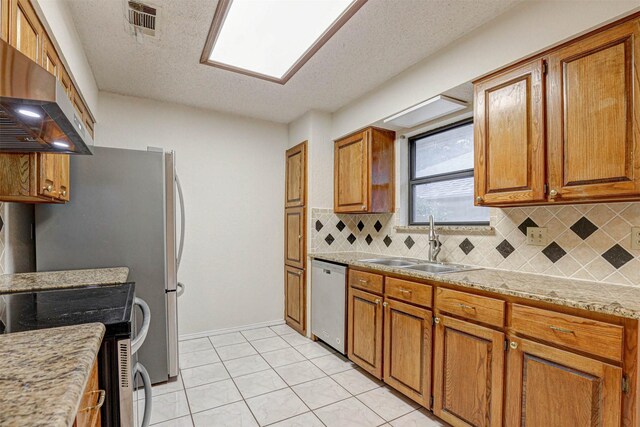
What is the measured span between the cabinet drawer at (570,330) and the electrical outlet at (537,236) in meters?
0.64

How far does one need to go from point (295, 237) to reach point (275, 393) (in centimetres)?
169

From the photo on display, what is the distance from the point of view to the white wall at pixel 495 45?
154cm

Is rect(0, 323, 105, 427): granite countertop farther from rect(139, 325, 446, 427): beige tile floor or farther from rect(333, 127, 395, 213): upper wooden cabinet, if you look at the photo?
rect(333, 127, 395, 213): upper wooden cabinet

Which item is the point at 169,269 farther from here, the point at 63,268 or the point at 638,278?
the point at 638,278

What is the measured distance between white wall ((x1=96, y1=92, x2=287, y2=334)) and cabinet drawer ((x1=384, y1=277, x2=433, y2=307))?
1870 mm

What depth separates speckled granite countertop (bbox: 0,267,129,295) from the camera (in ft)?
5.11

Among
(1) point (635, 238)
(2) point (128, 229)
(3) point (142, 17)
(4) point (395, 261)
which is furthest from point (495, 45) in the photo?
(2) point (128, 229)

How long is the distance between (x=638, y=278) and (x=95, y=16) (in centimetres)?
328

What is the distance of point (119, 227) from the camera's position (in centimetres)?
217

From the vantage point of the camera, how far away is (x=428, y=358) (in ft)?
6.40

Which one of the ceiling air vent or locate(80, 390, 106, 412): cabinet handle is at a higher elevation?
the ceiling air vent

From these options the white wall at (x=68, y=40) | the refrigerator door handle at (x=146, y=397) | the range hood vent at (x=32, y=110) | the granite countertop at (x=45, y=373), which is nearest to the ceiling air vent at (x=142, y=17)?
the white wall at (x=68, y=40)

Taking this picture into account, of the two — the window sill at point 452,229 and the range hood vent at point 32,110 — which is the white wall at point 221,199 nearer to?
the window sill at point 452,229

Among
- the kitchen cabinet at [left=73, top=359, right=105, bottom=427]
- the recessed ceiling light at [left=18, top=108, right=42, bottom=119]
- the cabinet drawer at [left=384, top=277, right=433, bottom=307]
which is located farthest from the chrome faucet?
the recessed ceiling light at [left=18, top=108, right=42, bottom=119]
